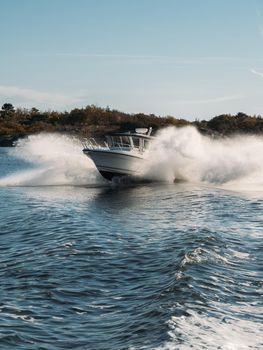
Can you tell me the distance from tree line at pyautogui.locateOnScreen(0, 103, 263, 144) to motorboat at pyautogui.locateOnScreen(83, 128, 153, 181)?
68.2 metres

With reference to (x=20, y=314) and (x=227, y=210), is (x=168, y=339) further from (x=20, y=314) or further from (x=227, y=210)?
(x=227, y=210)

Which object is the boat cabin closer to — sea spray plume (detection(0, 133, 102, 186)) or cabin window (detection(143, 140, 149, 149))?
cabin window (detection(143, 140, 149, 149))

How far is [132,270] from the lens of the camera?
1440 cm

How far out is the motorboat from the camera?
3734cm

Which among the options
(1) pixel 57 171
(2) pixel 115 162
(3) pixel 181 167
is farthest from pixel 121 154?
(1) pixel 57 171

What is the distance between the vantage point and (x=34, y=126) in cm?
13962

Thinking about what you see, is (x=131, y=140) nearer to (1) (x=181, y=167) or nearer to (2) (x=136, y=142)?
(2) (x=136, y=142)

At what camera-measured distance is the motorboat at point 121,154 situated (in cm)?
3734

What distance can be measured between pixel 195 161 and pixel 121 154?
288 inches

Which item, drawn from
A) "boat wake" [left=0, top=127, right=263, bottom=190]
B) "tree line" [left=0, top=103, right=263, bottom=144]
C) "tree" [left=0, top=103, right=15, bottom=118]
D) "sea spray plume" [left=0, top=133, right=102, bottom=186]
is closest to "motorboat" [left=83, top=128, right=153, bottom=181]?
"boat wake" [left=0, top=127, right=263, bottom=190]

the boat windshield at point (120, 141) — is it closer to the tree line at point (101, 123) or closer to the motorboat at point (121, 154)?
the motorboat at point (121, 154)

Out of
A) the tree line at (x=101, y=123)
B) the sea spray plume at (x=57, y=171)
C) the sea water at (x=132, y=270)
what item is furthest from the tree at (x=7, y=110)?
the sea water at (x=132, y=270)

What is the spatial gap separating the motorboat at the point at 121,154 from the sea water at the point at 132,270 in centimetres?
527

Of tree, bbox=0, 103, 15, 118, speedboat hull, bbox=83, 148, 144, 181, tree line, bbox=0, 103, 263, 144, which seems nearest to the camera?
speedboat hull, bbox=83, 148, 144, 181
